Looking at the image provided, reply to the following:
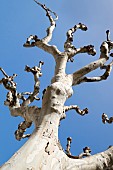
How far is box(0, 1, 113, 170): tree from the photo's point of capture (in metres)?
4.23

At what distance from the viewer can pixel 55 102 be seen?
→ 17.3 feet

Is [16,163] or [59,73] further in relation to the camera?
[59,73]

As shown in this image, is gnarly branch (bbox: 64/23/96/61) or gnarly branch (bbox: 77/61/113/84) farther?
gnarly branch (bbox: 64/23/96/61)

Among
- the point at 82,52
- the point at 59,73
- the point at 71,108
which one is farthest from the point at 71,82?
the point at 82,52

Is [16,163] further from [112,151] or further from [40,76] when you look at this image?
[40,76]

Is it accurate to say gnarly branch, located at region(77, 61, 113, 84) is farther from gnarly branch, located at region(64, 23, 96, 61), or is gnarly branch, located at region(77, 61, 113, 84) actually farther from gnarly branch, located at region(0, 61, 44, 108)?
gnarly branch, located at region(0, 61, 44, 108)

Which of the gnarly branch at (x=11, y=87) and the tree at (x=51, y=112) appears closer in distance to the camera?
the tree at (x=51, y=112)

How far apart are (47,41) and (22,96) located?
1.61m

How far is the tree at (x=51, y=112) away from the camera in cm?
423

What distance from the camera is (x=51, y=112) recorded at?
5121mm

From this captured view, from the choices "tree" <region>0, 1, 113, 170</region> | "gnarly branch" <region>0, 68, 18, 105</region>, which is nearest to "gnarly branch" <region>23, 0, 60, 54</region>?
"tree" <region>0, 1, 113, 170</region>

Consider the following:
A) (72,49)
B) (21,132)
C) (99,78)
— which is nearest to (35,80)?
(72,49)

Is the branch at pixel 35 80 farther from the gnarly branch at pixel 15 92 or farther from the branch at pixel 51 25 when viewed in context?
the branch at pixel 51 25

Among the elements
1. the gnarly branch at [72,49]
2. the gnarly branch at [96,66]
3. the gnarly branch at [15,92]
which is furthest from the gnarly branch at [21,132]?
the gnarly branch at [72,49]
